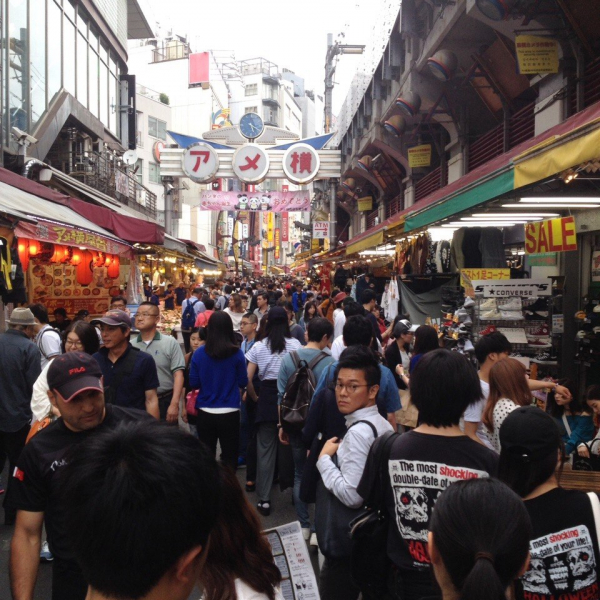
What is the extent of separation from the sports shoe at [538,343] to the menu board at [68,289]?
8959 millimetres

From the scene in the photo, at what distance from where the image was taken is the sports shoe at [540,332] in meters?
7.02

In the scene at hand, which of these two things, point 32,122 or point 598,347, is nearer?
point 598,347

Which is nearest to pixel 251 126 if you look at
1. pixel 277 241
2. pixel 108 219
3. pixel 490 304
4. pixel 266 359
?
pixel 108 219

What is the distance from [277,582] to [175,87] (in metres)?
61.5

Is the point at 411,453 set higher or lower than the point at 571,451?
higher

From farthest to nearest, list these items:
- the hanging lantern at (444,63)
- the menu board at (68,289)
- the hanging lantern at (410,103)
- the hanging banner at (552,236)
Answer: the hanging lantern at (410,103), the menu board at (68,289), the hanging lantern at (444,63), the hanging banner at (552,236)

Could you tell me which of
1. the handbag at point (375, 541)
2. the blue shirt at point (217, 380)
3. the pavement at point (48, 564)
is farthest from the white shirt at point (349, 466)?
the blue shirt at point (217, 380)

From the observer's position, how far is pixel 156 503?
130 centimetres

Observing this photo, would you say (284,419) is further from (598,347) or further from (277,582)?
(598,347)

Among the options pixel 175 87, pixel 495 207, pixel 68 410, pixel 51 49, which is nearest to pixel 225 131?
pixel 51 49

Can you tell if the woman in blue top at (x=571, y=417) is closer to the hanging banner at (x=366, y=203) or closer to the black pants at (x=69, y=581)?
the black pants at (x=69, y=581)

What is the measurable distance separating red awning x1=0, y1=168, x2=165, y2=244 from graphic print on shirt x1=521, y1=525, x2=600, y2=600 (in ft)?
29.9

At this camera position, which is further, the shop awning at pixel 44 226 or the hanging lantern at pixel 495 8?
the hanging lantern at pixel 495 8

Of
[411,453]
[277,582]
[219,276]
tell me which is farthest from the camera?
[219,276]
